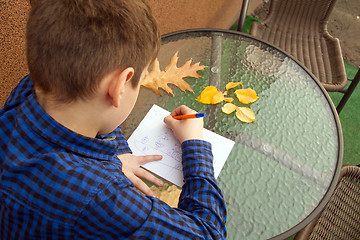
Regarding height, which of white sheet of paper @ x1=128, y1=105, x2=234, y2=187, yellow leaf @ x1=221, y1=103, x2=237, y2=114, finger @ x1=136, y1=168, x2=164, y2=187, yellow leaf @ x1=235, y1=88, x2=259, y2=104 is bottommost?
finger @ x1=136, y1=168, x2=164, y2=187

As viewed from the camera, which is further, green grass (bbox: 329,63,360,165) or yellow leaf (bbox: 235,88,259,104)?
green grass (bbox: 329,63,360,165)

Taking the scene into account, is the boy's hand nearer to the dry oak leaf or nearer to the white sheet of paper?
the white sheet of paper

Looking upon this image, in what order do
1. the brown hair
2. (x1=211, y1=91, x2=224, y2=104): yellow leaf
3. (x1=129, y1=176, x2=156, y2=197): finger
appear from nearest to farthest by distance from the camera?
1. the brown hair
2. (x1=129, y1=176, x2=156, y2=197): finger
3. (x1=211, y1=91, x2=224, y2=104): yellow leaf

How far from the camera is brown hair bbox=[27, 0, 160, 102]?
559mm

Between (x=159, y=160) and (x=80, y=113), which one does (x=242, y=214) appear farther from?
(x=80, y=113)

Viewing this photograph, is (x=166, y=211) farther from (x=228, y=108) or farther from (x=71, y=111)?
(x=228, y=108)

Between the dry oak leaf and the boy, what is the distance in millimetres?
451

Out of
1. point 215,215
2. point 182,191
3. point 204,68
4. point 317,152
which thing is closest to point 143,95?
point 204,68

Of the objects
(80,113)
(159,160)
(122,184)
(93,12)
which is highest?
(93,12)

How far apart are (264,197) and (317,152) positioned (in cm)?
29

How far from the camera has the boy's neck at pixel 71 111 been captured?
24.7 inches

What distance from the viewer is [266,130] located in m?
1.04

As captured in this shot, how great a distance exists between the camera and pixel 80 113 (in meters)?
0.64

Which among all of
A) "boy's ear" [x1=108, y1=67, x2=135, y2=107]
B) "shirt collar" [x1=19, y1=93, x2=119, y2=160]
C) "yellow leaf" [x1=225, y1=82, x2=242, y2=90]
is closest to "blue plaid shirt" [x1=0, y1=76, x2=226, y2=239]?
"shirt collar" [x1=19, y1=93, x2=119, y2=160]
